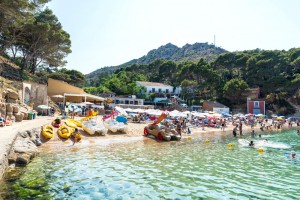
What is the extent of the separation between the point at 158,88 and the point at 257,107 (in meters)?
27.4

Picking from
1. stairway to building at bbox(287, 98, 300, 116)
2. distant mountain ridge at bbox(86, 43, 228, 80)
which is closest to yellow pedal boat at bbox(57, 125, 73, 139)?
stairway to building at bbox(287, 98, 300, 116)

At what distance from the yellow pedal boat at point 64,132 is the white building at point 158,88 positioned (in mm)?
50524

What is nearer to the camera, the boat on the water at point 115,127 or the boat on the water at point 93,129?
the boat on the water at point 93,129

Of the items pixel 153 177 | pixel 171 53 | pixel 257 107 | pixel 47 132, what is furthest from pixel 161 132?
pixel 171 53

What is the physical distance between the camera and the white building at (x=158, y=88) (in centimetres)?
6981

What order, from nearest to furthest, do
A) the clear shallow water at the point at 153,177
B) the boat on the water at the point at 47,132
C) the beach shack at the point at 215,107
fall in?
the clear shallow water at the point at 153,177, the boat on the water at the point at 47,132, the beach shack at the point at 215,107

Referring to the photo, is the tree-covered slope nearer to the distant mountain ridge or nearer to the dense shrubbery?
the distant mountain ridge

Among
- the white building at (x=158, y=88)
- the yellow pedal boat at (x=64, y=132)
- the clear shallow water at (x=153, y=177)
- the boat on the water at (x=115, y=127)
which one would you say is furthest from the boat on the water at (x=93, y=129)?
the white building at (x=158, y=88)

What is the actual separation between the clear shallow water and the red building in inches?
1783

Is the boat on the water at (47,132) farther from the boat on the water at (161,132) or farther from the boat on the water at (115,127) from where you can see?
the boat on the water at (161,132)

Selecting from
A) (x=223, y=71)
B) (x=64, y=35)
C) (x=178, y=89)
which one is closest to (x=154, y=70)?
(x=178, y=89)

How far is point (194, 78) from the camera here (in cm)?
7294

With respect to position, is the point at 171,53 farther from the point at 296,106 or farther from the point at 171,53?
the point at 296,106

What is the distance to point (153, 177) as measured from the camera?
975 centimetres
